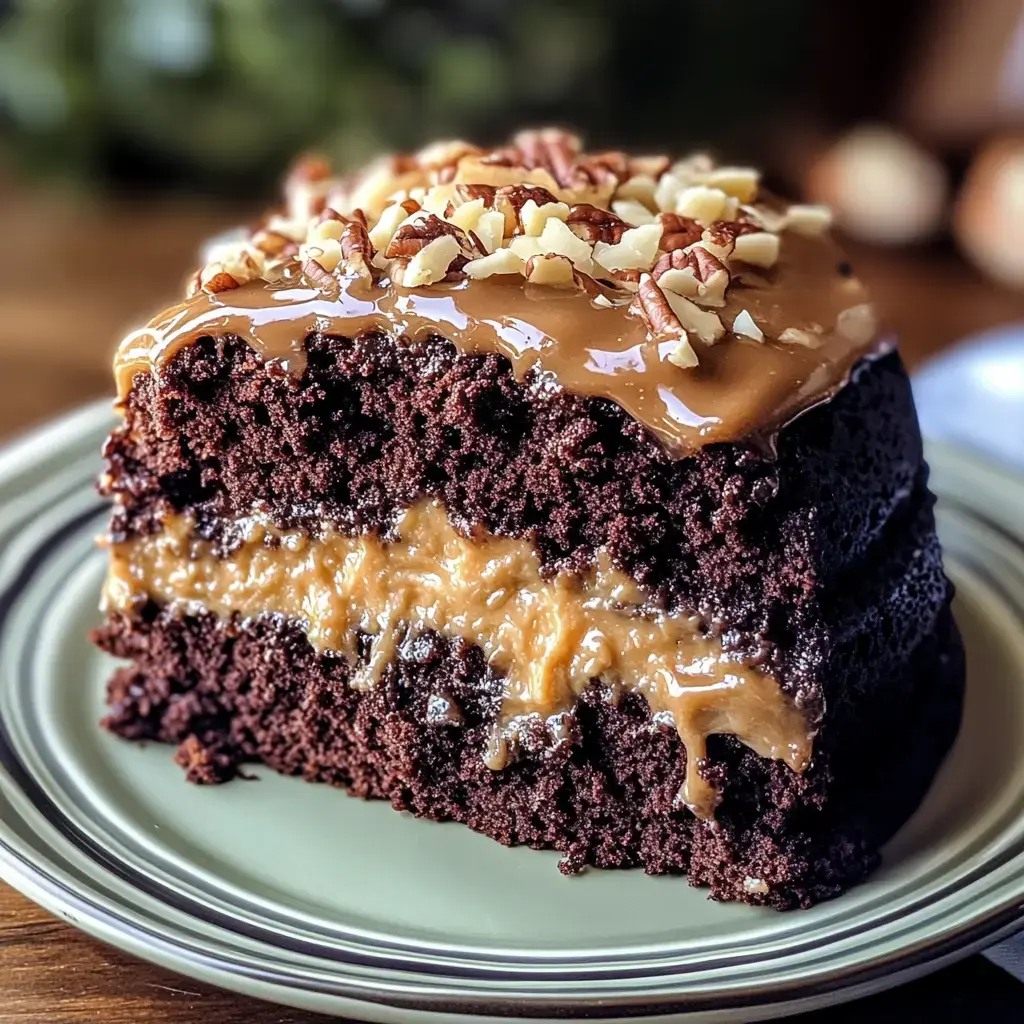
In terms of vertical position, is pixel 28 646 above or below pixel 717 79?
below

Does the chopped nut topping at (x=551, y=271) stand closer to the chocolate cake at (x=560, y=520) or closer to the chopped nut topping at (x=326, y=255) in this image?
the chocolate cake at (x=560, y=520)

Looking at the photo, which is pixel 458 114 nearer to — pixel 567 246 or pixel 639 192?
pixel 639 192

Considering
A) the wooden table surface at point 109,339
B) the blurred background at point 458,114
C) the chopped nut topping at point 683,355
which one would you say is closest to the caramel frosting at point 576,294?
the chopped nut topping at point 683,355

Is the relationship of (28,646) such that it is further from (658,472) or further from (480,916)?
(658,472)

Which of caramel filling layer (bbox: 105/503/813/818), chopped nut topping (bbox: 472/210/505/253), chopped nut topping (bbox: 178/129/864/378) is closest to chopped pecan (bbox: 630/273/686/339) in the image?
chopped nut topping (bbox: 178/129/864/378)

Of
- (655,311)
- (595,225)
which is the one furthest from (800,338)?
(595,225)

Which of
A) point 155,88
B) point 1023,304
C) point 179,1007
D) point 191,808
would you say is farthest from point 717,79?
point 179,1007
